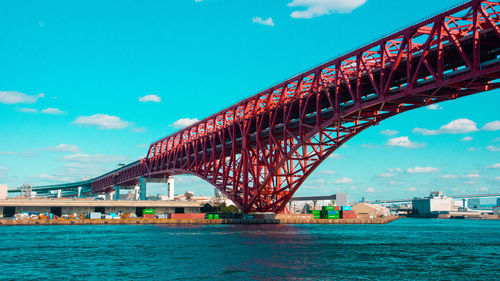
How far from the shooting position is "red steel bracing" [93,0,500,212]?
45.8 meters

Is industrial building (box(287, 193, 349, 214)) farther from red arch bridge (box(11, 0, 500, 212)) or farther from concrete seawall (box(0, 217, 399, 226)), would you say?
red arch bridge (box(11, 0, 500, 212))

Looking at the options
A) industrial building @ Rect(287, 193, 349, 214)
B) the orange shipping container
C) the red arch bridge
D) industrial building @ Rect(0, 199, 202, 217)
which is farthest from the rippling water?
industrial building @ Rect(287, 193, 349, 214)

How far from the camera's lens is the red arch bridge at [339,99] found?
45.8 m

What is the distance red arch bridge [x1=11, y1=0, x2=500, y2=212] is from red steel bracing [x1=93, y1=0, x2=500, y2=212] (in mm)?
100

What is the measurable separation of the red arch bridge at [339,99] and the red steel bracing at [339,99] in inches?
4.0

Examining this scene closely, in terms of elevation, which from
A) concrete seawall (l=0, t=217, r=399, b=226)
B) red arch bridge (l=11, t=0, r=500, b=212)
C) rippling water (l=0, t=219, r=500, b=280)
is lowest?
concrete seawall (l=0, t=217, r=399, b=226)

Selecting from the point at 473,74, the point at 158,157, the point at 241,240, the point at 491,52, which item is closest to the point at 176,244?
the point at 241,240

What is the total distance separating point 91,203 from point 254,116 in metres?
60.1

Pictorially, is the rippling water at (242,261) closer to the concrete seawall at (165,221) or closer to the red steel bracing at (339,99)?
the red steel bracing at (339,99)

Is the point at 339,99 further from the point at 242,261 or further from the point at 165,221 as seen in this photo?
the point at 165,221

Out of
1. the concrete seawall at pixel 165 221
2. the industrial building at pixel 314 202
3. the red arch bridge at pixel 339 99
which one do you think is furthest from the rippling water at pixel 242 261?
the industrial building at pixel 314 202

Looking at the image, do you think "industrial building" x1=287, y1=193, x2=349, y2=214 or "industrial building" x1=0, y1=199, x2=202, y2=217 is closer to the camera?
"industrial building" x1=0, y1=199, x2=202, y2=217

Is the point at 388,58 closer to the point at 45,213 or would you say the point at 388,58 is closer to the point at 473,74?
the point at 473,74

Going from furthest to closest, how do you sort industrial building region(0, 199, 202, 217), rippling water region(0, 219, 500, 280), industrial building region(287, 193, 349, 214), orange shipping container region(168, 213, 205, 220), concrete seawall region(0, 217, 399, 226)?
industrial building region(287, 193, 349, 214), industrial building region(0, 199, 202, 217), orange shipping container region(168, 213, 205, 220), concrete seawall region(0, 217, 399, 226), rippling water region(0, 219, 500, 280)
